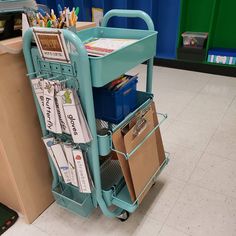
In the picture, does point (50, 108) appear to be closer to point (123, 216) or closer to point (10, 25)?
point (10, 25)

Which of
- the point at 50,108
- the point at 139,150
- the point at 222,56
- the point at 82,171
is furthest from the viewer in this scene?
the point at 222,56

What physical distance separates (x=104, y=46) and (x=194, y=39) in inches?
96.7

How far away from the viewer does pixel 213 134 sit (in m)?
1.94

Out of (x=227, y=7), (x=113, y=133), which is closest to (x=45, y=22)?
(x=113, y=133)

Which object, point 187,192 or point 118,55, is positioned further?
point 187,192

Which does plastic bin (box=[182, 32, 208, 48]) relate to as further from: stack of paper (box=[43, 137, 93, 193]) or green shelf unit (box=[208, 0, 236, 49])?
stack of paper (box=[43, 137, 93, 193])

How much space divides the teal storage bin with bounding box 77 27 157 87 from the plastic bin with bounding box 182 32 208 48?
7.32ft

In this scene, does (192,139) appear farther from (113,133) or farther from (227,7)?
(227,7)

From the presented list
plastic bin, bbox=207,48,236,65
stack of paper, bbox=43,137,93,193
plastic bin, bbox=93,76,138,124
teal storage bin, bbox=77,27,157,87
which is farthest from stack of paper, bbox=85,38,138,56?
plastic bin, bbox=207,48,236,65

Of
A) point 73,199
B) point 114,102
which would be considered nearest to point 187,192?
point 73,199

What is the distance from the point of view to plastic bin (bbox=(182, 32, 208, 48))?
309cm

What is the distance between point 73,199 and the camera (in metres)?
1.23

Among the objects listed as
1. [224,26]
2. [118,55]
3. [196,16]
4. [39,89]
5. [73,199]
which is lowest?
[73,199]

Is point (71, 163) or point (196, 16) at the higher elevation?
point (196, 16)
